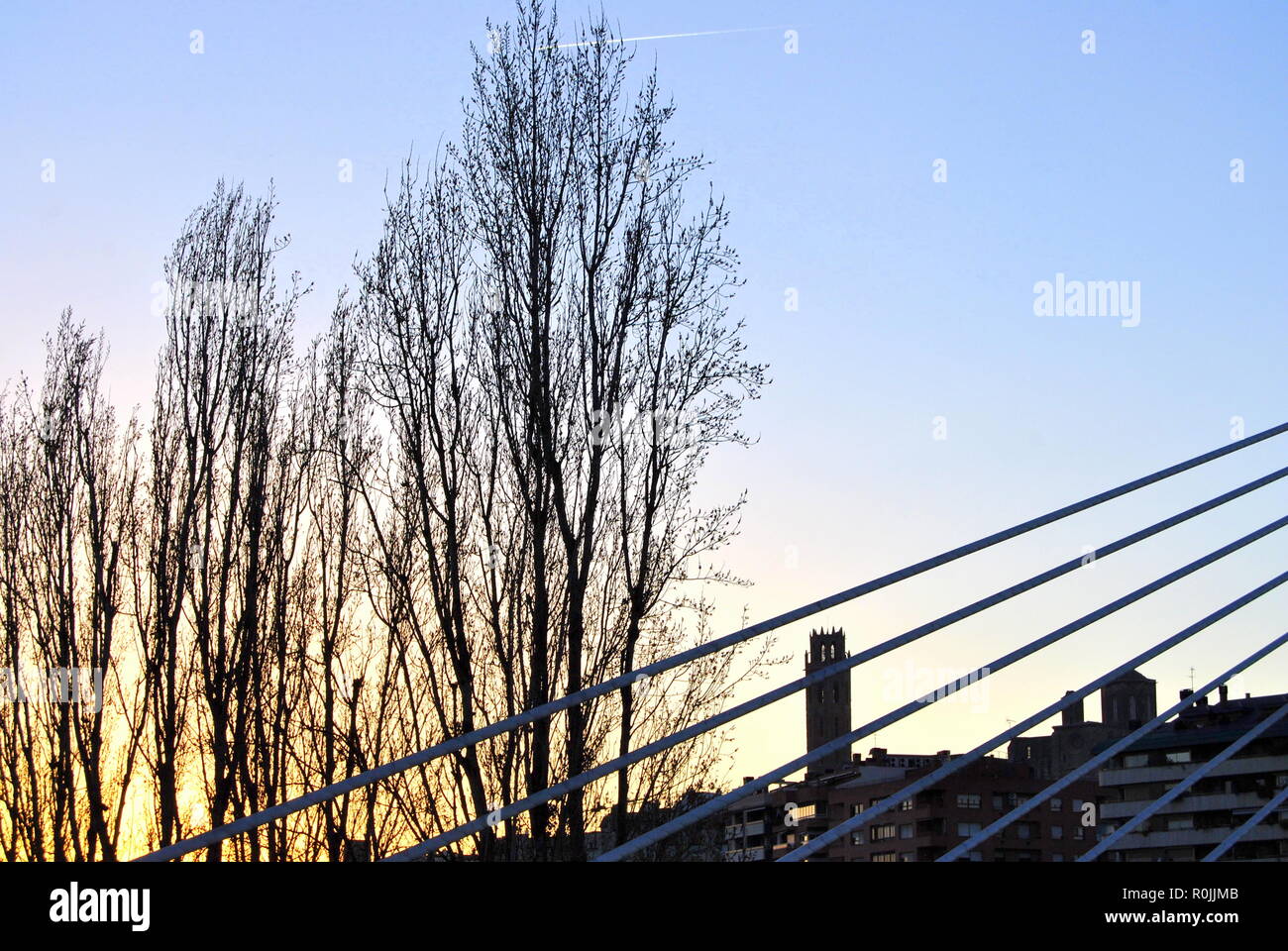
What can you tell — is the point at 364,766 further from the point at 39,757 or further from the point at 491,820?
the point at 491,820

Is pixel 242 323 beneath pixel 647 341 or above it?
above

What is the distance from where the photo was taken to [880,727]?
3020 mm

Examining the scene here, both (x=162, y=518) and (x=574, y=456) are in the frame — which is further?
(x=162, y=518)

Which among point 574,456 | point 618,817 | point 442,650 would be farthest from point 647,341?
point 618,817

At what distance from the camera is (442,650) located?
11312 millimetres

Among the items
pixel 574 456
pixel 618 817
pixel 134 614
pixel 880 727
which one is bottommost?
pixel 618 817

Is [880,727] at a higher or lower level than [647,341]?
lower

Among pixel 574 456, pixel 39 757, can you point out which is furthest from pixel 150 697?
pixel 574 456

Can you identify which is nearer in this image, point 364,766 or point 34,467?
point 364,766

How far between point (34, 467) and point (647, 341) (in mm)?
7390
